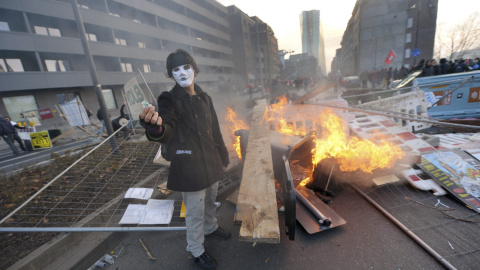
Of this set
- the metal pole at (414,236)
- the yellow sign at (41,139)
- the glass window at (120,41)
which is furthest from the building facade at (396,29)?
the yellow sign at (41,139)

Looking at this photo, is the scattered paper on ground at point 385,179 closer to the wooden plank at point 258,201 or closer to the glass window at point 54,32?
the wooden plank at point 258,201

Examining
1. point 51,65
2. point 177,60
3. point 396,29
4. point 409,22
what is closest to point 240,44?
point 396,29

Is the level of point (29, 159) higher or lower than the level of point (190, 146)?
lower

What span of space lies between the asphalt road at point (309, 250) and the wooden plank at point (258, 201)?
2.80 feet

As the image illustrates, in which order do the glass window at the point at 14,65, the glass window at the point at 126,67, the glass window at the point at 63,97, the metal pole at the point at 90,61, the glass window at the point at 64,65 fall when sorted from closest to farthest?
the metal pole at the point at 90,61, the glass window at the point at 14,65, the glass window at the point at 63,97, the glass window at the point at 64,65, the glass window at the point at 126,67

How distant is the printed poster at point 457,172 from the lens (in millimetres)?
2838

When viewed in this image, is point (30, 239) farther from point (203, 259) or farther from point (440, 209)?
point (440, 209)

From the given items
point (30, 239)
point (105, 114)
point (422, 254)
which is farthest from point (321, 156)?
point (105, 114)

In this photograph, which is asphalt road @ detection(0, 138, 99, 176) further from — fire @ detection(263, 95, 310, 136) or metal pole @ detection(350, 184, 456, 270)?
metal pole @ detection(350, 184, 456, 270)

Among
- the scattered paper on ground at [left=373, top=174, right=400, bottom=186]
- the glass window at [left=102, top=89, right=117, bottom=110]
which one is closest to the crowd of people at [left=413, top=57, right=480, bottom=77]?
the scattered paper on ground at [left=373, top=174, right=400, bottom=186]

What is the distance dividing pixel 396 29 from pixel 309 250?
167 feet

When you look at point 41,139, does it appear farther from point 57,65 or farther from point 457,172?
point 57,65

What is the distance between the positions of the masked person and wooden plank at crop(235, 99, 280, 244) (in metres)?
0.40

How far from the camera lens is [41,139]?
881 cm
